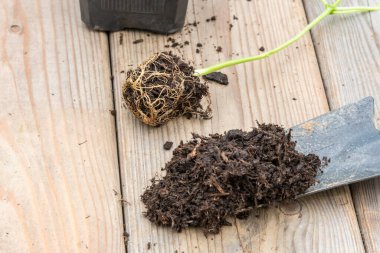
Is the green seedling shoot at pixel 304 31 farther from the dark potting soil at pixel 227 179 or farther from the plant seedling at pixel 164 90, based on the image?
the dark potting soil at pixel 227 179

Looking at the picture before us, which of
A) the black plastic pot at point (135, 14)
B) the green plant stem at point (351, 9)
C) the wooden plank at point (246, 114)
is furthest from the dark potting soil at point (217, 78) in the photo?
the green plant stem at point (351, 9)

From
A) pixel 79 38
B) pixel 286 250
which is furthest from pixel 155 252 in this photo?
pixel 79 38

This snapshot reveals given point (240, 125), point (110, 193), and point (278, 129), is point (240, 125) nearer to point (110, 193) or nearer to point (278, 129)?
point (278, 129)

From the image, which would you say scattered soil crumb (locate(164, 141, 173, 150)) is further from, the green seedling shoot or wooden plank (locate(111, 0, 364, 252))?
the green seedling shoot

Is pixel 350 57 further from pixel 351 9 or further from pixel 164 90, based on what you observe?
pixel 164 90

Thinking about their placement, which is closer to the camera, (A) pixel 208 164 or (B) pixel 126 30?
(A) pixel 208 164

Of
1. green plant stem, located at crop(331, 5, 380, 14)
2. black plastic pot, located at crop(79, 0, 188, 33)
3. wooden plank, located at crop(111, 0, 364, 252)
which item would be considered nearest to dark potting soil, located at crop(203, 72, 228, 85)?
wooden plank, located at crop(111, 0, 364, 252)

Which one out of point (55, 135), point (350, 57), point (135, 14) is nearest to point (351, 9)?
point (350, 57)

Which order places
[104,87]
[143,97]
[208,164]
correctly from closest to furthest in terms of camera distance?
[208,164]
[143,97]
[104,87]
